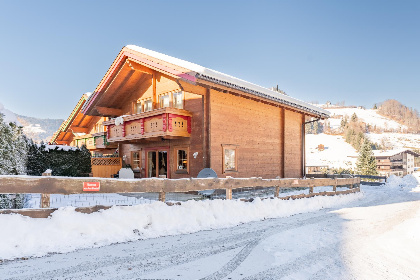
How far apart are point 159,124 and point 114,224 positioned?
864cm

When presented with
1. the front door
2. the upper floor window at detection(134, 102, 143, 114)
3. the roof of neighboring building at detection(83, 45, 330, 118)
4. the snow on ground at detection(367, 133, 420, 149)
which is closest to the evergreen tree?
A: the roof of neighboring building at detection(83, 45, 330, 118)

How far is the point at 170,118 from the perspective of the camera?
13.8 m

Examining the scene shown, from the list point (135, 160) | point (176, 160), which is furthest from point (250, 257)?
point (135, 160)

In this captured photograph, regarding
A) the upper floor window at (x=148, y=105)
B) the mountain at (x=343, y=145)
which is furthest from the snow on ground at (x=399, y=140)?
the upper floor window at (x=148, y=105)

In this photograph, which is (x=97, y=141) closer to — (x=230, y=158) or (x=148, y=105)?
(x=148, y=105)

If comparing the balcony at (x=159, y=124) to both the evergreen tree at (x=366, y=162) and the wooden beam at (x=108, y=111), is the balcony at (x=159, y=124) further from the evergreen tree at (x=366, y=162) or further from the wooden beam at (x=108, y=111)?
the evergreen tree at (x=366, y=162)

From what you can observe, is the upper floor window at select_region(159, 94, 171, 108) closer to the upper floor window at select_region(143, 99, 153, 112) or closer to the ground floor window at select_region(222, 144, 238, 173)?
the upper floor window at select_region(143, 99, 153, 112)

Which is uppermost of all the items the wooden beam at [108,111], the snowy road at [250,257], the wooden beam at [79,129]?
the wooden beam at [108,111]

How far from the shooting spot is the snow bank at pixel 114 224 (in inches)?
191

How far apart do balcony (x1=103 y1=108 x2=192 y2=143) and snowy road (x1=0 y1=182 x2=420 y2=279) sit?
7.83 m

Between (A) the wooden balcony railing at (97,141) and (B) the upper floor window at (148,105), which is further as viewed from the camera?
(A) the wooden balcony railing at (97,141)

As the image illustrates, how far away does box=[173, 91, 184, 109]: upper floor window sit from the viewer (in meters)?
15.4

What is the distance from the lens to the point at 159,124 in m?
14.1

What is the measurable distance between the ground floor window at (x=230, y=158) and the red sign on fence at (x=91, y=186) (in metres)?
9.12
